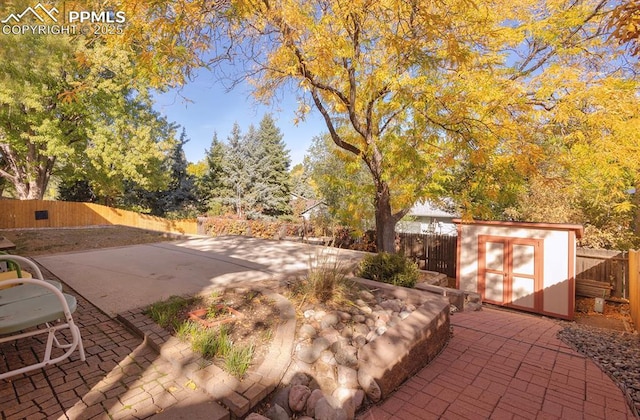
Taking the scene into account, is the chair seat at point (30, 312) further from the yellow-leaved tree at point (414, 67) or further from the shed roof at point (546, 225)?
the shed roof at point (546, 225)

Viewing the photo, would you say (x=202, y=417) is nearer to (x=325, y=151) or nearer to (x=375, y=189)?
(x=375, y=189)

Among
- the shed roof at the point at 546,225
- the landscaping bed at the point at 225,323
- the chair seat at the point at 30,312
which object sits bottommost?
the landscaping bed at the point at 225,323

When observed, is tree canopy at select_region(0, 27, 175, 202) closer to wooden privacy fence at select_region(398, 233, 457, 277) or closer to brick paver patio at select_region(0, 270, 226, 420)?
wooden privacy fence at select_region(398, 233, 457, 277)

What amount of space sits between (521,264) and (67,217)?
2277 centimetres

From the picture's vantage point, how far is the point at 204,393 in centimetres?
219

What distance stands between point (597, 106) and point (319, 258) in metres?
6.93

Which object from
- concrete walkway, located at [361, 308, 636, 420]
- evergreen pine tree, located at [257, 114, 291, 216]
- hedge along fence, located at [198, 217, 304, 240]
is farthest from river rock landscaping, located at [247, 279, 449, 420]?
evergreen pine tree, located at [257, 114, 291, 216]

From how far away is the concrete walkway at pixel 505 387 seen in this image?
2430 millimetres

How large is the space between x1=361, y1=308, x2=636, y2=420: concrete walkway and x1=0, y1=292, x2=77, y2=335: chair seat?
2.41m

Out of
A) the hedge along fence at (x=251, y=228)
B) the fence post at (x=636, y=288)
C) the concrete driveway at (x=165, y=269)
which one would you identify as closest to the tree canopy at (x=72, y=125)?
the hedge along fence at (x=251, y=228)

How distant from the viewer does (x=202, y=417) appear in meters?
1.95

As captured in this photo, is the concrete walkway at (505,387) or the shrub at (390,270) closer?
the concrete walkway at (505,387)

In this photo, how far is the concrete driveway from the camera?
13.6ft

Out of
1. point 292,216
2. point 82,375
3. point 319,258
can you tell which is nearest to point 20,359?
point 82,375
